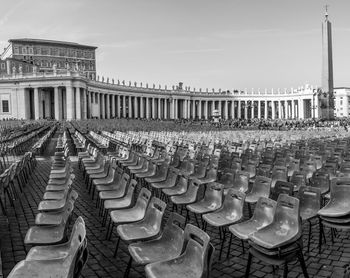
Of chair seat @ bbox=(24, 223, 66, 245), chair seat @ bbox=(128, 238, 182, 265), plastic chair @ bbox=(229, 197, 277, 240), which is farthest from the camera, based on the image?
plastic chair @ bbox=(229, 197, 277, 240)

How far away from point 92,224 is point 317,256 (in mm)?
4565

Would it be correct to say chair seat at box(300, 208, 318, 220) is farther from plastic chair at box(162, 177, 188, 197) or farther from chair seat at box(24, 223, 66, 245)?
chair seat at box(24, 223, 66, 245)

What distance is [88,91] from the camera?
276 ft

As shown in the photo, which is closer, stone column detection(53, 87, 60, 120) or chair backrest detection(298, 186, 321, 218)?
chair backrest detection(298, 186, 321, 218)

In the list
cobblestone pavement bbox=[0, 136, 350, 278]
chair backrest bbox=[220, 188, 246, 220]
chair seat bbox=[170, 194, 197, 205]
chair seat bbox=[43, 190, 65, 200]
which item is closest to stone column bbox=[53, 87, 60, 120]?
cobblestone pavement bbox=[0, 136, 350, 278]

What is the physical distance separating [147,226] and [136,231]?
21 centimetres

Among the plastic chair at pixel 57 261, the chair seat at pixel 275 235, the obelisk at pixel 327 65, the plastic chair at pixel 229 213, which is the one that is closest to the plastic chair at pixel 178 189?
the plastic chair at pixel 229 213

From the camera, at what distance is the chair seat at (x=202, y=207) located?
665cm

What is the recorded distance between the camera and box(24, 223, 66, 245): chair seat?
5.11 meters

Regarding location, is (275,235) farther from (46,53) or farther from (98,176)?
(46,53)

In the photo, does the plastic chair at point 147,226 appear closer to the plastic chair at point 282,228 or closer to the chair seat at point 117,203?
the chair seat at point 117,203

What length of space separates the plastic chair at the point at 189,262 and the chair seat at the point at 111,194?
11.5 ft

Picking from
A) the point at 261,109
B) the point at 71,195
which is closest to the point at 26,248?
the point at 71,195

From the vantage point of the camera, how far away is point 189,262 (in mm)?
4148
